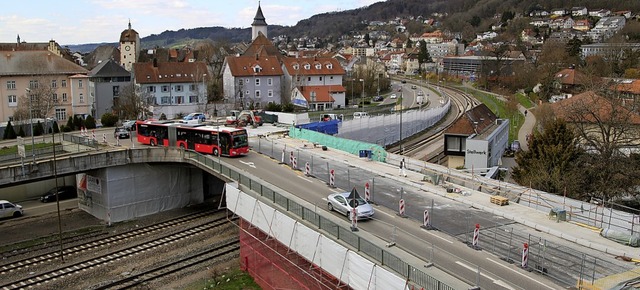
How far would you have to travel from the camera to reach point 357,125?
52.9 m

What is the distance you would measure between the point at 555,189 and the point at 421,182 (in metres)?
9.02

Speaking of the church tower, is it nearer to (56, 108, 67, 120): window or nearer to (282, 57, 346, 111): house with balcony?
(282, 57, 346, 111): house with balcony

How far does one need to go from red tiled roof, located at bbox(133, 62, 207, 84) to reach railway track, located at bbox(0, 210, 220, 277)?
1529 inches

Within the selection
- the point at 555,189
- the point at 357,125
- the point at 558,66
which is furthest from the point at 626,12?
the point at 555,189

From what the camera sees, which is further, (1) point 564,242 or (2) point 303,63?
(2) point 303,63

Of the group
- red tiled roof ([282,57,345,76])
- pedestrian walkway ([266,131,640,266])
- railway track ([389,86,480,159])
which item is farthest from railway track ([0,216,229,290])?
red tiled roof ([282,57,345,76])

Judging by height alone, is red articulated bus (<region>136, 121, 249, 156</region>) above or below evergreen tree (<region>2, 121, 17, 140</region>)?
above

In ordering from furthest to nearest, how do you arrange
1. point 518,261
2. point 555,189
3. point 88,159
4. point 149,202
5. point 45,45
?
point 45,45
point 149,202
point 88,159
point 555,189
point 518,261

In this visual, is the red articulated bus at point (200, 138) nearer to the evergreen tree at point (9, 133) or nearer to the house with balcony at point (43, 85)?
the evergreen tree at point (9, 133)

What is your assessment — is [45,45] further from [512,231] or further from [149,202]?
[512,231]

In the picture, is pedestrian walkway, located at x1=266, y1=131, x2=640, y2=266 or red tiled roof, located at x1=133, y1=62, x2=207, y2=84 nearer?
pedestrian walkway, located at x1=266, y1=131, x2=640, y2=266

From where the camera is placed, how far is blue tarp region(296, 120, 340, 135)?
158ft

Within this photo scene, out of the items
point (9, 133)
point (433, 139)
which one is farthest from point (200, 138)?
point (433, 139)

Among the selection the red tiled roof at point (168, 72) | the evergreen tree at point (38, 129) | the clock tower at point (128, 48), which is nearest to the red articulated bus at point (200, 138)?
the evergreen tree at point (38, 129)
